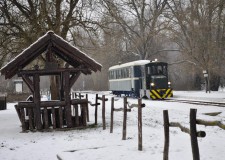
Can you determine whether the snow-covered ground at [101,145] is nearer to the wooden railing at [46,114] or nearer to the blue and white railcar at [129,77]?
the wooden railing at [46,114]

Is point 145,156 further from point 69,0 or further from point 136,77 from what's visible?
point 136,77

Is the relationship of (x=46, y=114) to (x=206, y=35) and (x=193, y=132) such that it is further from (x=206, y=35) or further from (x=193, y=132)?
(x=206, y=35)

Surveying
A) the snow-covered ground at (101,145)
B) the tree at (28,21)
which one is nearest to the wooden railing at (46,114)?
the snow-covered ground at (101,145)

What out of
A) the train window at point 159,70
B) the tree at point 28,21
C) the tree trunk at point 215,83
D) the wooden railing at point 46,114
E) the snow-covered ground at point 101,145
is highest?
the tree at point 28,21

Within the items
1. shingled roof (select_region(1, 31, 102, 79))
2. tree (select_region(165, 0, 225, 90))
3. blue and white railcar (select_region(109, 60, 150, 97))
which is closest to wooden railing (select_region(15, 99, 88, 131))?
shingled roof (select_region(1, 31, 102, 79))

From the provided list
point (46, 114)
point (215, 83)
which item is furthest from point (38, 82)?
point (215, 83)

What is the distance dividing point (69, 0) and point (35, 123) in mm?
12657

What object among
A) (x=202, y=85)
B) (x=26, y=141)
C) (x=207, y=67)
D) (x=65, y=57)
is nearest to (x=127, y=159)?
(x=26, y=141)

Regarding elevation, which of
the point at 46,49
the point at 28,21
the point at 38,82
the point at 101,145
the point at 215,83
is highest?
the point at 28,21

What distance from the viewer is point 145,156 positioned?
7.79 meters

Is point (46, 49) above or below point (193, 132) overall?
above

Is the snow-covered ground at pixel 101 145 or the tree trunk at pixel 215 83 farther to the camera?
the tree trunk at pixel 215 83

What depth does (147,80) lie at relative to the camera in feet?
99.1

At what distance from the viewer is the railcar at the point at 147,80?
2984 centimetres
